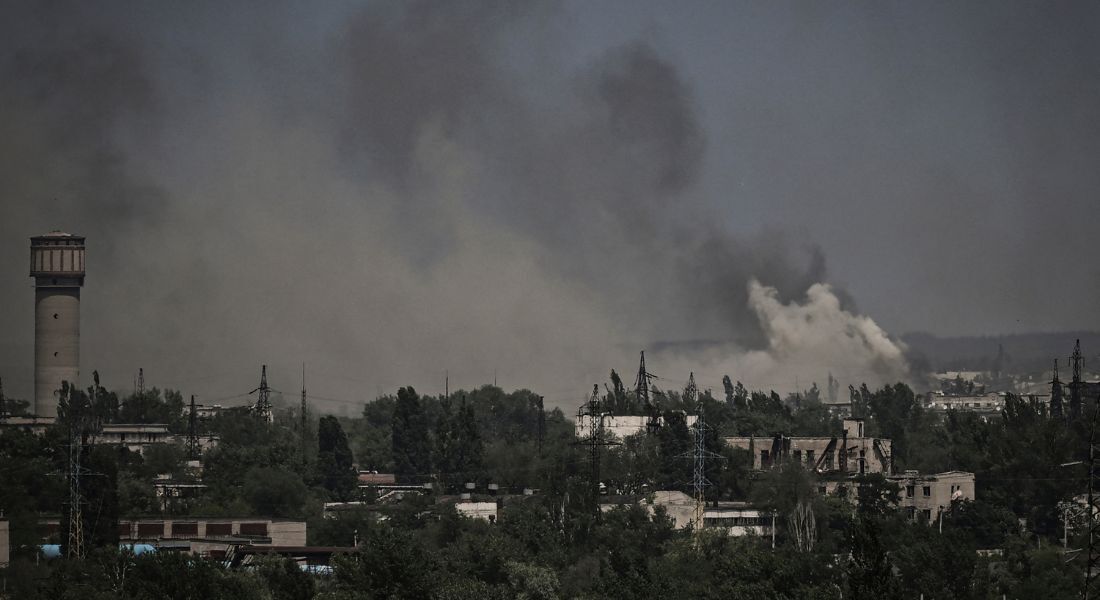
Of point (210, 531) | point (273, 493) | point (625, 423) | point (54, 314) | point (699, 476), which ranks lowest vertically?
point (210, 531)

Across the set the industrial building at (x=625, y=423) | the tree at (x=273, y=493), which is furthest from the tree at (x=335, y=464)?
the industrial building at (x=625, y=423)

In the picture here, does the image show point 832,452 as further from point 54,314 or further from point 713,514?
point 54,314

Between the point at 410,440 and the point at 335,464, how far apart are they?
975 centimetres

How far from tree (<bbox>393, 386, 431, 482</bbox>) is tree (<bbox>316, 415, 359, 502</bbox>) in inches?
263

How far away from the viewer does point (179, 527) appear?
75.4m

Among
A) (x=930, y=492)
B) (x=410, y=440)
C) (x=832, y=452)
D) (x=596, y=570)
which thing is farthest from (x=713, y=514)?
(x=410, y=440)

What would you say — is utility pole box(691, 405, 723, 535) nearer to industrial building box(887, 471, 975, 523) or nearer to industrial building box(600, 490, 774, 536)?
industrial building box(600, 490, 774, 536)

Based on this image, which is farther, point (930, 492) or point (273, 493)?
point (273, 493)

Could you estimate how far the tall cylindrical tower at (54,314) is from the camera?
390ft

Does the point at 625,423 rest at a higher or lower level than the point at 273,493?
higher

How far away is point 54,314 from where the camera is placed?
118625mm

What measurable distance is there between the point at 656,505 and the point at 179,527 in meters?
19.4

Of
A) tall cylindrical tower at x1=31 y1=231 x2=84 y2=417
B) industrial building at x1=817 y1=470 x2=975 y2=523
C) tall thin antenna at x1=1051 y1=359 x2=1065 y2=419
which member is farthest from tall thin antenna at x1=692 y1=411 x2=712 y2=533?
tall cylindrical tower at x1=31 y1=231 x2=84 y2=417

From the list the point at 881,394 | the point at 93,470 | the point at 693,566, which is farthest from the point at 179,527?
the point at 881,394
